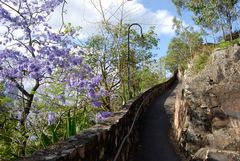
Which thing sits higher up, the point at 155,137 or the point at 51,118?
the point at 51,118

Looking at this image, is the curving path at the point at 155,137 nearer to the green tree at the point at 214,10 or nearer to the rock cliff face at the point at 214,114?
the rock cliff face at the point at 214,114

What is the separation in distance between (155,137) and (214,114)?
2.83 meters

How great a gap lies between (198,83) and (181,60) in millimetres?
55287

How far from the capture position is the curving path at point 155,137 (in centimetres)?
1020

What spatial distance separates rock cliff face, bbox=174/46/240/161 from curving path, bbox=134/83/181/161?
24.7 inches

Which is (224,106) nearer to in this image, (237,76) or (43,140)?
(237,76)

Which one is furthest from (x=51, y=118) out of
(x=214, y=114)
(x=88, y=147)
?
(x=214, y=114)

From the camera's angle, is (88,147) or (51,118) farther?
(51,118)

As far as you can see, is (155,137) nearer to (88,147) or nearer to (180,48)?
(88,147)

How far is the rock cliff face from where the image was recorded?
31.7 ft

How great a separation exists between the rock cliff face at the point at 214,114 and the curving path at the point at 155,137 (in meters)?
0.63

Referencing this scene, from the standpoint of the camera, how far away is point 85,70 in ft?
36.1

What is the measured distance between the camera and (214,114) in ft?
35.0

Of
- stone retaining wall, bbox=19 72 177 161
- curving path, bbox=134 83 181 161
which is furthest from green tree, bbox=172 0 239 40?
stone retaining wall, bbox=19 72 177 161
